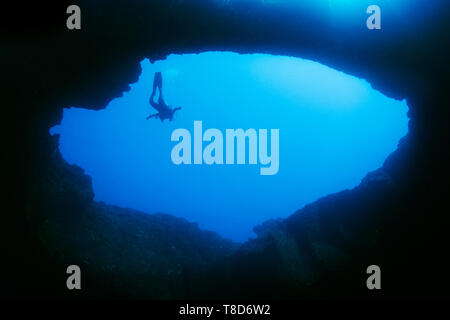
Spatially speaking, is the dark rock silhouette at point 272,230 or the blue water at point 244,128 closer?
the dark rock silhouette at point 272,230

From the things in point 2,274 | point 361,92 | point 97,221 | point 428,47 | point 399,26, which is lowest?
point 2,274

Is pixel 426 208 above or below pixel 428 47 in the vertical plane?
below

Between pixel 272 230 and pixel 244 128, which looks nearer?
pixel 272 230

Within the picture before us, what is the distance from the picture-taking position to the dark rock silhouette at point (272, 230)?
6.40 m

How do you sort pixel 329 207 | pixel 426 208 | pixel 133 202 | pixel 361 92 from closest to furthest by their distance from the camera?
1. pixel 426 208
2. pixel 329 207
3. pixel 361 92
4. pixel 133 202

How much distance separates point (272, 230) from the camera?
8.70 meters

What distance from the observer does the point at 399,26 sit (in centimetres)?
625

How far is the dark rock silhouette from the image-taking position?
21.0 feet

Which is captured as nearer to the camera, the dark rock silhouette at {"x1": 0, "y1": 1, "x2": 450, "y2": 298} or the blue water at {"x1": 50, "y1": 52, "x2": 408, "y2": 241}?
the dark rock silhouette at {"x1": 0, "y1": 1, "x2": 450, "y2": 298}
